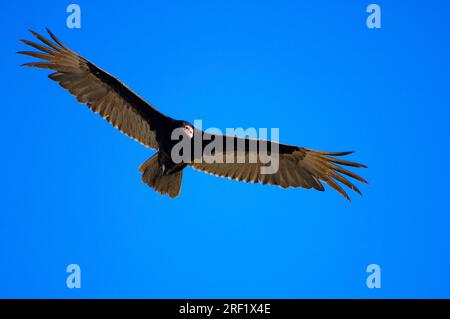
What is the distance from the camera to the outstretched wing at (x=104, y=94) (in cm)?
941

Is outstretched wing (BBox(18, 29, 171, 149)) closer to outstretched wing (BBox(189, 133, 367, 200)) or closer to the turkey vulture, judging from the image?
the turkey vulture

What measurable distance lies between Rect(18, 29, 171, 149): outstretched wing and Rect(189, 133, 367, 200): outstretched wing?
0.92m

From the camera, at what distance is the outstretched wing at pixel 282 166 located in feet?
31.7

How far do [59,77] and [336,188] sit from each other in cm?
443

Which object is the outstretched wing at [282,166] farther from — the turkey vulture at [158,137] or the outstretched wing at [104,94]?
the outstretched wing at [104,94]

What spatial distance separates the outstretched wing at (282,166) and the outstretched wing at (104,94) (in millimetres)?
923

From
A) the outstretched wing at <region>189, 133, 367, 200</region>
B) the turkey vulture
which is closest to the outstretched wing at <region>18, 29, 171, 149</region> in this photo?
the turkey vulture

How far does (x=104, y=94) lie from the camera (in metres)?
9.82

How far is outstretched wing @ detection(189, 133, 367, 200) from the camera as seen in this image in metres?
9.65

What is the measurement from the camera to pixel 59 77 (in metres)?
9.52

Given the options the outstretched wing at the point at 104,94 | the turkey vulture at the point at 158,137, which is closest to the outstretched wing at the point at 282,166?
the turkey vulture at the point at 158,137

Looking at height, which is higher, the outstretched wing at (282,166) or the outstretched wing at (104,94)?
the outstretched wing at (104,94)

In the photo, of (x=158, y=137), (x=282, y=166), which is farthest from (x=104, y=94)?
(x=282, y=166)
